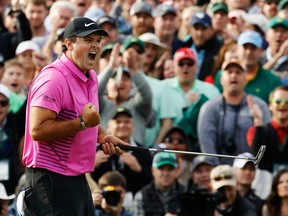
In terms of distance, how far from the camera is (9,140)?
40.2 ft

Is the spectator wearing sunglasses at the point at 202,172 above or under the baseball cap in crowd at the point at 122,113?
under

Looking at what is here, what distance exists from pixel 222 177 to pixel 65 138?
4.02 m

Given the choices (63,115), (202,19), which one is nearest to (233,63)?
(202,19)

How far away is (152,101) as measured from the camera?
13352 millimetres

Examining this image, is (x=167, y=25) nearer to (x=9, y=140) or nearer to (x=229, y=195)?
(x=9, y=140)

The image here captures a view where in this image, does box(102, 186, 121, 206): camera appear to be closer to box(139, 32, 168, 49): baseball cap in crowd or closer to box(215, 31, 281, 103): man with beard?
box(215, 31, 281, 103): man with beard

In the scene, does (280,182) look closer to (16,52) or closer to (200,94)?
(200,94)

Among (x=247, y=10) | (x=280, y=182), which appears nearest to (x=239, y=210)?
(x=280, y=182)

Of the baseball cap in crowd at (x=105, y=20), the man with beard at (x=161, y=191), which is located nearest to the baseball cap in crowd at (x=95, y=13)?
the baseball cap in crowd at (x=105, y=20)

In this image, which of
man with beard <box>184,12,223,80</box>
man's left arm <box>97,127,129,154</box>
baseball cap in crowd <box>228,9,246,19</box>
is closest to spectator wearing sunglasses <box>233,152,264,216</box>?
man with beard <box>184,12,223,80</box>

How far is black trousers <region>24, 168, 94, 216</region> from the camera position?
310 inches

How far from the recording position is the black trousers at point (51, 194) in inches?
310

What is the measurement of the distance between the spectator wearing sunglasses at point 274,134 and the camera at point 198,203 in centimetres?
143

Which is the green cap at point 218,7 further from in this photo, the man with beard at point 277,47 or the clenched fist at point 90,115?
the clenched fist at point 90,115
